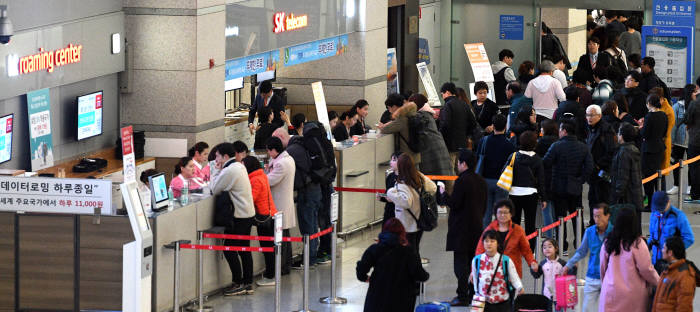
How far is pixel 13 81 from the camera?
1223 centimetres

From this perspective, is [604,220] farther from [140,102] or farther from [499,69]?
[499,69]

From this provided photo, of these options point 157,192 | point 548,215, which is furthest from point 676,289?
point 157,192

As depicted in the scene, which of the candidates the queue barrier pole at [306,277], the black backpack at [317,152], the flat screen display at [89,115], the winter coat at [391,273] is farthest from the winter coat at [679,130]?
the winter coat at [391,273]

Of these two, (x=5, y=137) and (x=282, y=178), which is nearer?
(x=5, y=137)

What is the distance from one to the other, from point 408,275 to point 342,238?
5359 mm

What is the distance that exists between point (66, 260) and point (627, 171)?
564 centimetres

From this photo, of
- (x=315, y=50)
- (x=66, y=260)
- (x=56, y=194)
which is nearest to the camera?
(x=56, y=194)

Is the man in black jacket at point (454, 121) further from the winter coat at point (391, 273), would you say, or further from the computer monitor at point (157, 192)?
the winter coat at point (391, 273)

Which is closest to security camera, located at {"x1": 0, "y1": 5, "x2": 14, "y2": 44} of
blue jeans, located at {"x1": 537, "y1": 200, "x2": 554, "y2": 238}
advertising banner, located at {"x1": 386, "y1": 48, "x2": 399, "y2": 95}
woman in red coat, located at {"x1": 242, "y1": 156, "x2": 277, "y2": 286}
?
woman in red coat, located at {"x1": 242, "y1": 156, "x2": 277, "y2": 286}

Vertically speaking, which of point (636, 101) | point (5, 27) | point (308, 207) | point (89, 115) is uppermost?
point (5, 27)

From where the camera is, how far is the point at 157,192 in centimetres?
1093

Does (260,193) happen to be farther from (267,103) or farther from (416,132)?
(267,103)

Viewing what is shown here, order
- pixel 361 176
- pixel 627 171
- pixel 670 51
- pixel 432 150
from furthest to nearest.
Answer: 1. pixel 670 51
2. pixel 361 176
3. pixel 432 150
4. pixel 627 171

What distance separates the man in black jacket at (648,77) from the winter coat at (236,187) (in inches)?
310
